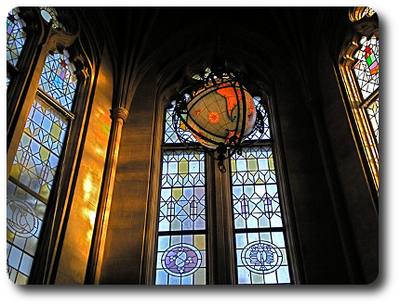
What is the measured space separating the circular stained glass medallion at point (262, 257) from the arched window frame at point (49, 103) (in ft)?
8.53

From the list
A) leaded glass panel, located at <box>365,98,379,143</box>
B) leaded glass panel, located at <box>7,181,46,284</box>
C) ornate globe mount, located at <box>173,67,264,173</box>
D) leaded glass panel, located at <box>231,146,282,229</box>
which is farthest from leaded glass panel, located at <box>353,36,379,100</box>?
leaded glass panel, located at <box>7,181,46,284</box>

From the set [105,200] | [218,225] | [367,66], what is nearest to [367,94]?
[367,66]

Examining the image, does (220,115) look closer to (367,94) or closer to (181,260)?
(181,260)

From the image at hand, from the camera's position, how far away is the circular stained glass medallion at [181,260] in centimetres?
633

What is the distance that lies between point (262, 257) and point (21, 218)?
3.26 meters

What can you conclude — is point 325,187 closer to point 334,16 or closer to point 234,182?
point 234,182

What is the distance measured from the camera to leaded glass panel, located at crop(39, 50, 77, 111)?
6938mm

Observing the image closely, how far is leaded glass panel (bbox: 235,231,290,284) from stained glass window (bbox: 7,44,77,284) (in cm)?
277

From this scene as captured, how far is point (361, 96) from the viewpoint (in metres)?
6.93

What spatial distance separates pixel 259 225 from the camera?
22.3 ft

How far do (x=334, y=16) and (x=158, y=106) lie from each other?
347 centimetres

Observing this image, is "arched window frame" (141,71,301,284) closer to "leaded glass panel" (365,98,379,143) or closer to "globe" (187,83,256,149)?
"leaded glass panel" (365,98,379,143)

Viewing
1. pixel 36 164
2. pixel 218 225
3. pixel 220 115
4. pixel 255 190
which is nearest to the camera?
pixel 220 115

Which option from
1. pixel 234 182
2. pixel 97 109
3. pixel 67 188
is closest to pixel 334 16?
pixel 234 182
